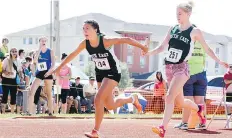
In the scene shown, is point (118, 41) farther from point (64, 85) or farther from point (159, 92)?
point (159, 92)

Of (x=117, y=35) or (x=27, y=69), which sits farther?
(x=117, y=35)

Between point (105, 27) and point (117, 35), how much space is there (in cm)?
310

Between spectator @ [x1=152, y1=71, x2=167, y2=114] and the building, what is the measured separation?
273 feet

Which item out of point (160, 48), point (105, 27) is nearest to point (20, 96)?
point (160, 48)

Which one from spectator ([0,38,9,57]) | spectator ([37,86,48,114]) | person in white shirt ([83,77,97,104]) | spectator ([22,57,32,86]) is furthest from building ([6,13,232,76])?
spectator ([22,57,32,86])

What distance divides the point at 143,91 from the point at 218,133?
1369 centimetres

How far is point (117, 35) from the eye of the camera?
11231cm

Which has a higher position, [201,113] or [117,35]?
[117,35]

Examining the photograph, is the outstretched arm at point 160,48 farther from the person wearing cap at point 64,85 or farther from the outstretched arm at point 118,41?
the person wearing cap at point 64,85

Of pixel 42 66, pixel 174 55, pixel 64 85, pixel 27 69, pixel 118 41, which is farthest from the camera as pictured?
pixel 27 69

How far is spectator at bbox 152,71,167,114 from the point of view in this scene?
67.6 feet

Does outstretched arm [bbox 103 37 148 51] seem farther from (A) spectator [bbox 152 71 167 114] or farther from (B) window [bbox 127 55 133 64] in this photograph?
(B) window [bbox 127 55 133 64]

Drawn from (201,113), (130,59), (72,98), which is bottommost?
(201,113)

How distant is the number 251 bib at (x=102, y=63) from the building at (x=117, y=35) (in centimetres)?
9494
